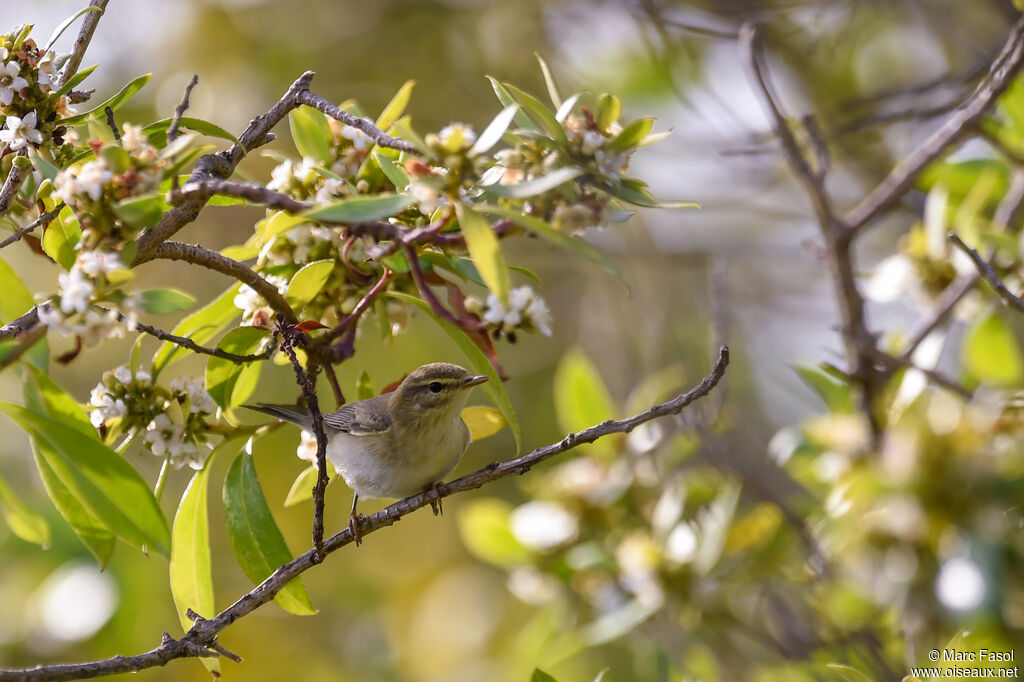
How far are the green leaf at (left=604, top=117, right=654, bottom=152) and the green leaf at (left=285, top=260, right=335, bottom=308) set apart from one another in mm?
668

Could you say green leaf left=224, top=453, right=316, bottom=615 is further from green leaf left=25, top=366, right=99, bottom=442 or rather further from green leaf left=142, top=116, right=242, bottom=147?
green leaf left=142, top=116, right=242, bottom=147

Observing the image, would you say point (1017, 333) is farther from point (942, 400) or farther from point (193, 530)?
point (193, 530)

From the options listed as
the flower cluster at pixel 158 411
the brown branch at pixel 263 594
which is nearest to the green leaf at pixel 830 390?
the brown branch at pixel 263 594

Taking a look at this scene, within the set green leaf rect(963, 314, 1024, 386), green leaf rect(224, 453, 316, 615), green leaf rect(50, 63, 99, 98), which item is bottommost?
green leaf rect(963, 314, 1024, 386)

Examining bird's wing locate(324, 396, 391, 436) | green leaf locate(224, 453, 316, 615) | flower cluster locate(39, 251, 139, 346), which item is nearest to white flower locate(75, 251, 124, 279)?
flower cluster locate(39, 251, 139, 346)

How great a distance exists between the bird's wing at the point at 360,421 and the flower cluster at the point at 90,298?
1.59 metres

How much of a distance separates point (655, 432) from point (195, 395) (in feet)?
7.07

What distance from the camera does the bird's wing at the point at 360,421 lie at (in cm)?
312

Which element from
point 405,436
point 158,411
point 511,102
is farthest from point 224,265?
point 405,436

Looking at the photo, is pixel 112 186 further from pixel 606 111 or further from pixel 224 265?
pixel 606 111

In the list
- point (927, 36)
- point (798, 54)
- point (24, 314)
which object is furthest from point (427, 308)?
point (927, 36)

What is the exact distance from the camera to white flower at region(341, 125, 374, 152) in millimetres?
2119

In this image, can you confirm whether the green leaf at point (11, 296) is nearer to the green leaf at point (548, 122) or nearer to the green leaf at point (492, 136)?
the green leaf at point (492, 136)

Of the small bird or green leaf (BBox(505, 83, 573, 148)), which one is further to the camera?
the small bird
